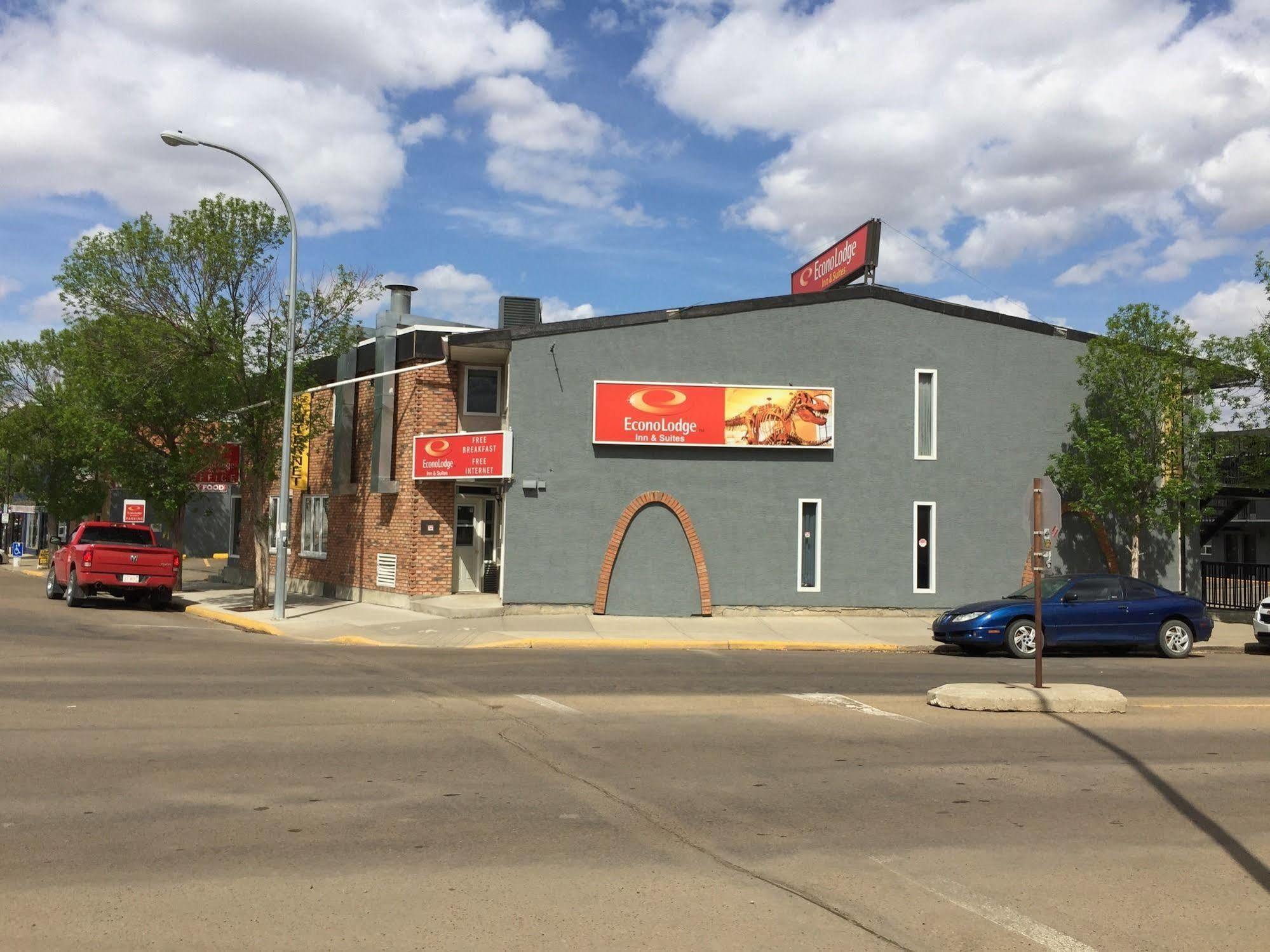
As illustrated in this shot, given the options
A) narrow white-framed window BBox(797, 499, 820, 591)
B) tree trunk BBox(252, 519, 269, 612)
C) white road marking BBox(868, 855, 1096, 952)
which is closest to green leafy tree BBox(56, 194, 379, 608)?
tree trunk BBox(252, 519, 269, 612)

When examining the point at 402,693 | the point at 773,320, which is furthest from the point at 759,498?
the point at 402,693

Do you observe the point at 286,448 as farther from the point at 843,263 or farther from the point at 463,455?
the point at 843,263

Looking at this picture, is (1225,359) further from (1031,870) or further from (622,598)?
(1031,870)

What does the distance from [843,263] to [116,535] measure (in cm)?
1868

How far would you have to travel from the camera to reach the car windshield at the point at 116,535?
25.2m

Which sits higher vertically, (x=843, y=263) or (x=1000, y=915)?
(x=843, y=263)

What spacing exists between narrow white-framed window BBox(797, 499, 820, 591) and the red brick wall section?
7.73 meters

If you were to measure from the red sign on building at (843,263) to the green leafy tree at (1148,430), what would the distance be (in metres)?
5.43

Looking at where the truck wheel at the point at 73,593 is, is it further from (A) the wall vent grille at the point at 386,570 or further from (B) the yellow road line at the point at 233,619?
(A) the wall vent grille at the point at 386,570

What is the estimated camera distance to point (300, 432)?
26.7m

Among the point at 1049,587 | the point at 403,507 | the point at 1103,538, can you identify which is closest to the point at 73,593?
the point at 403,507

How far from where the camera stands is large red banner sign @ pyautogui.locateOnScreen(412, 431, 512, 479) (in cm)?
2288

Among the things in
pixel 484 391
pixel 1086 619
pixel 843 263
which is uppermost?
pixel 843 263

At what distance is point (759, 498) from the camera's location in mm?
23781
